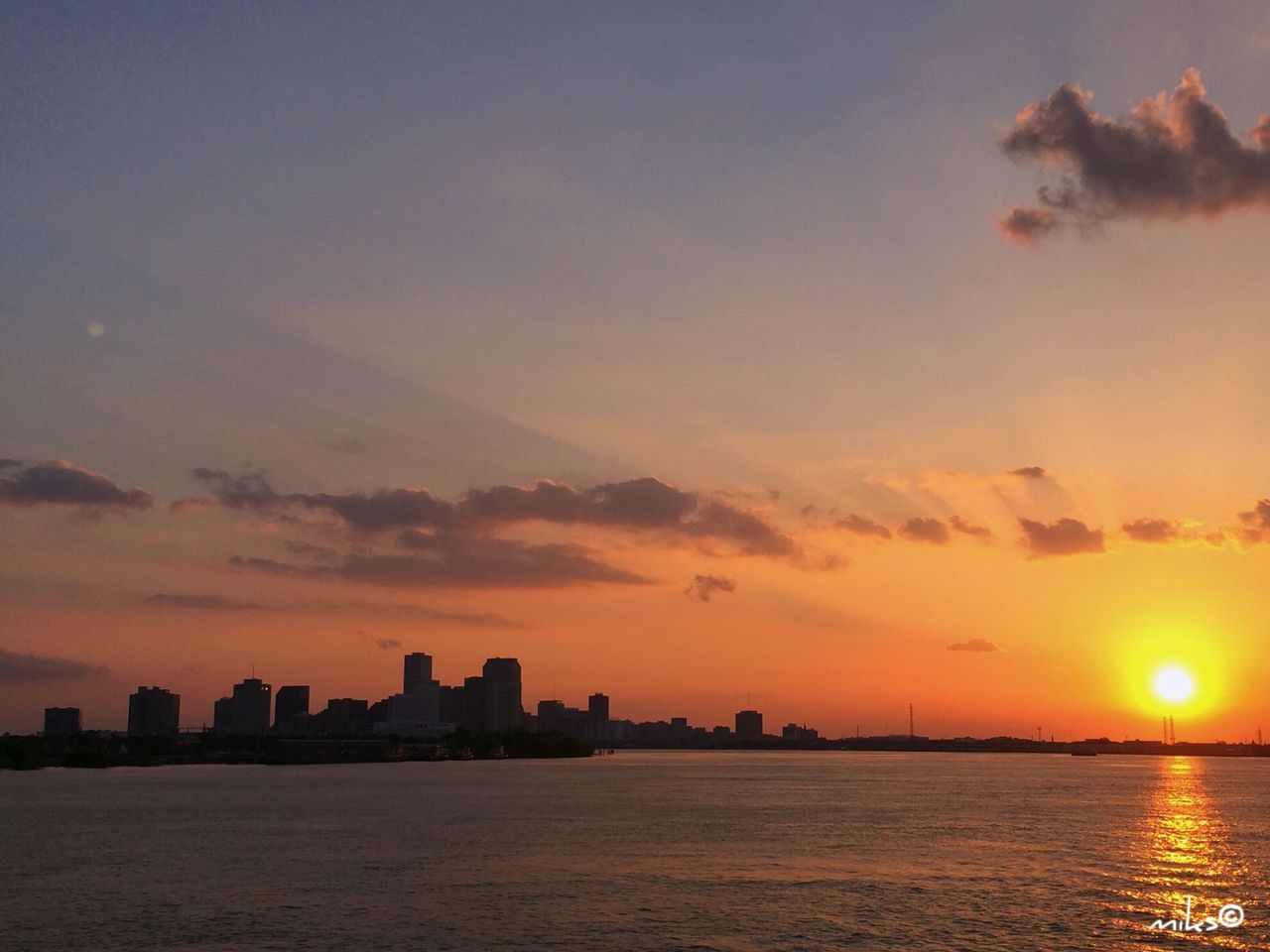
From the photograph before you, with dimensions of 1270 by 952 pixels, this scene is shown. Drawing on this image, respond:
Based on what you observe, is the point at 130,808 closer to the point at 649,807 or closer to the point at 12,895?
the point at 649,807

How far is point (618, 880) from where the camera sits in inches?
3514

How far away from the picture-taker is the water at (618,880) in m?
68.8

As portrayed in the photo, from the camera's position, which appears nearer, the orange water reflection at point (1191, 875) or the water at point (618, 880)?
the water at point (618, 880)

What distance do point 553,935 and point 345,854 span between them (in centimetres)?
4236

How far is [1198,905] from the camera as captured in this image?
79062mm
